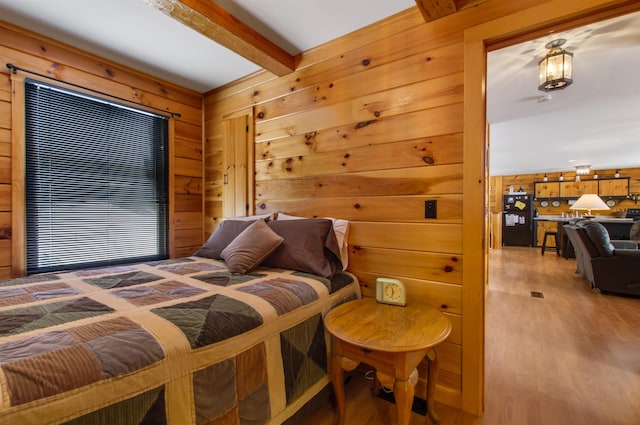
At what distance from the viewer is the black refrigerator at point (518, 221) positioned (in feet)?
28.1

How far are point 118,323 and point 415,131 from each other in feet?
5.58

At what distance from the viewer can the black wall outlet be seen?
5.46ft

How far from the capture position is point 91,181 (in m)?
2.32

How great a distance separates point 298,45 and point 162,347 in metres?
2.12

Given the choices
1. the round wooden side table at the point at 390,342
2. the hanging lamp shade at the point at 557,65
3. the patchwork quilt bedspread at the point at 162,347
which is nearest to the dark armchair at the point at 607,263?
the hanging lamp shade at the point at 557,65

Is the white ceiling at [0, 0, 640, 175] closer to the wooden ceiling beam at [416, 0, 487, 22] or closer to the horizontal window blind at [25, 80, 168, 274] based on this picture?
the wooden ceiling beam at [416, 0, 487, 22]

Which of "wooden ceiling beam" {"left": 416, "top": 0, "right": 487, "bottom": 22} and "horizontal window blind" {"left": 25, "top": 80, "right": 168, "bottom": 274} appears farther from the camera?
"horizontal window blind" {"left": 25, "top": 80, "right": 168, "bottom": 274}

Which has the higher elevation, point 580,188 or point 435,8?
point 435,8

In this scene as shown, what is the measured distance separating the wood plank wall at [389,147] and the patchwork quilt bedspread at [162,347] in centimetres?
55

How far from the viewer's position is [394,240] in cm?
182

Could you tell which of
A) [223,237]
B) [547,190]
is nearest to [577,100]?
[223,237]

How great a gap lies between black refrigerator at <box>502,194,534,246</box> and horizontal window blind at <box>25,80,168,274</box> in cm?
938

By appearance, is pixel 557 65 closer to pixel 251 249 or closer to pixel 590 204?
pixel 251 249

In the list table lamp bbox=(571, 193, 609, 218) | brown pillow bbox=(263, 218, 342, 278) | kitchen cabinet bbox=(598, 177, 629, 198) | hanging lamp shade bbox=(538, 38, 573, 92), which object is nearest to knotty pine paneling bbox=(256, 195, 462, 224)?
brown pillow bbox=(263, 218, 342, 278)
